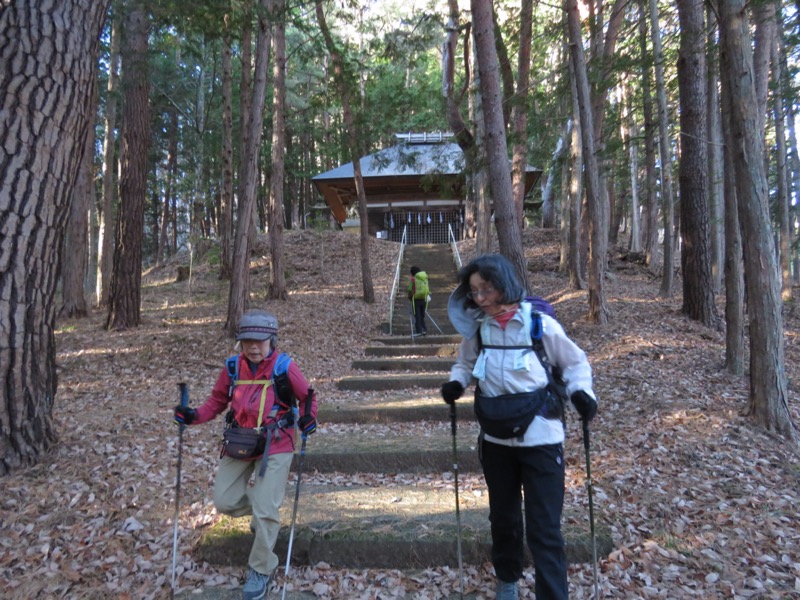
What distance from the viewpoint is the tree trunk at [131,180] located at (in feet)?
32.7

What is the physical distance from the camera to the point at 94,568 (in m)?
3.30

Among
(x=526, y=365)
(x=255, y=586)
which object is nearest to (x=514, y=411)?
(x=526, y=365)

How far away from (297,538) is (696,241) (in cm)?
917

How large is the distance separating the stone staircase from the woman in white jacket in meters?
0.83

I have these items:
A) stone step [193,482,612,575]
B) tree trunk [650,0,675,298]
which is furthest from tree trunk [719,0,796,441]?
tree trunk [650,0,675,298]

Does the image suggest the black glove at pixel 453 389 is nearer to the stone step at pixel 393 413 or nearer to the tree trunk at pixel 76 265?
the stone step at pixel 393 413

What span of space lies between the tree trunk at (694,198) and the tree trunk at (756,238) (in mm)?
4734

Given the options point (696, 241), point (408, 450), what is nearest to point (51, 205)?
point (408, 450)

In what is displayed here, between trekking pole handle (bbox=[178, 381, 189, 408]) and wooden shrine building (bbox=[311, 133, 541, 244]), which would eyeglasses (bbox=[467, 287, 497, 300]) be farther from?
wooden shrine building (bbox=[311, 133, 541, 244])

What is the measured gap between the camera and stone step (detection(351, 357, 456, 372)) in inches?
348

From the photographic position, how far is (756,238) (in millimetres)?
5027

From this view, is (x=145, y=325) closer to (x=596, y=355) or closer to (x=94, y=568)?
(x=94, y=568)

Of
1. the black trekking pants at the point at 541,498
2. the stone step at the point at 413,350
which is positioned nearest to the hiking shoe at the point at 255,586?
the black trekking pants at the point at 541,498

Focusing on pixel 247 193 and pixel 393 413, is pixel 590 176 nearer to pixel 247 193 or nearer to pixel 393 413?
pixel 393 413
